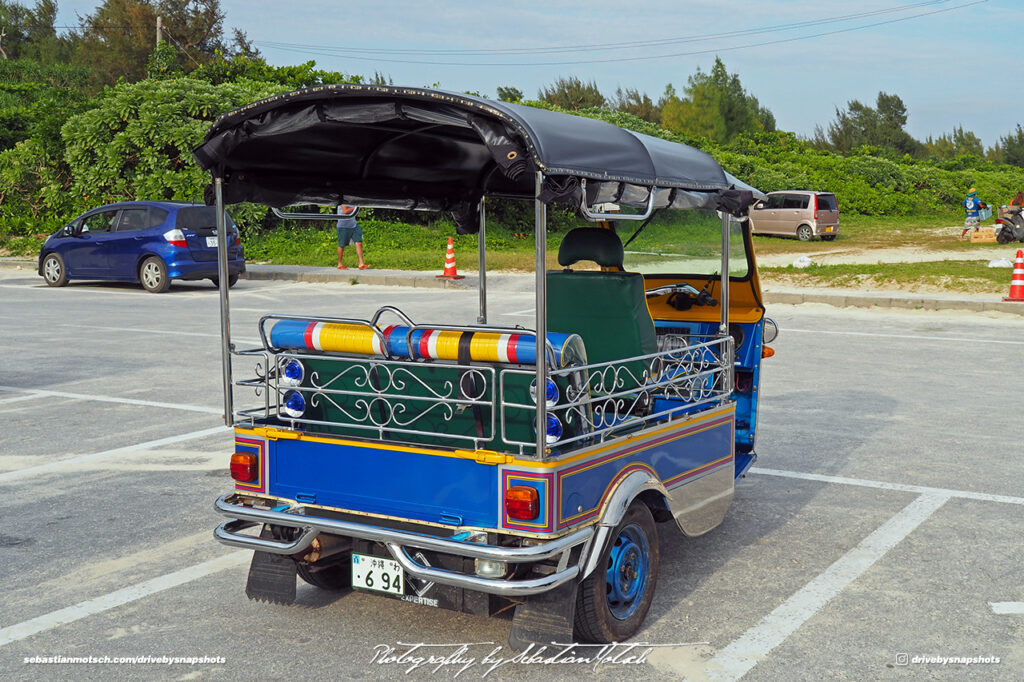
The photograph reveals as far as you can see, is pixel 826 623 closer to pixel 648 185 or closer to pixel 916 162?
pixel 648 185

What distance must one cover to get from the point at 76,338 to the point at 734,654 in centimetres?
1108

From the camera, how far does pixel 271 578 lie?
4516mm

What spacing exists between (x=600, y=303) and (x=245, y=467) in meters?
1.82

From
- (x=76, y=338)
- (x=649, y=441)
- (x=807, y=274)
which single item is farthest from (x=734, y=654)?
(x=807, y=274)

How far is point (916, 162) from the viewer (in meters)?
48.7

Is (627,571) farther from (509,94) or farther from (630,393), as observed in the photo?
(509,94)

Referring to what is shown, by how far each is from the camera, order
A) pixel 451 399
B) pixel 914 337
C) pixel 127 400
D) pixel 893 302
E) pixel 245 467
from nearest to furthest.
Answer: pixel 451 399 → pixel 245 467 → pixel 127 400 → pixel 914 337 → pixel 893 302

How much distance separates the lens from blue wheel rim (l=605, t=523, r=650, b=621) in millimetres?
4320

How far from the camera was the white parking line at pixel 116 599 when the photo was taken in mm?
4434

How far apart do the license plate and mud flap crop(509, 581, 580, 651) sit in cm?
47

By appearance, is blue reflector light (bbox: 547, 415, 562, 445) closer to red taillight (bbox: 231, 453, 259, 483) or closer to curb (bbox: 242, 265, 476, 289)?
red taillight (bbox: 231, 453, 259, 483)

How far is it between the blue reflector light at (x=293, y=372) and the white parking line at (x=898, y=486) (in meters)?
3.56

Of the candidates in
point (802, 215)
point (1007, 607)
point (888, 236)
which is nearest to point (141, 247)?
point (1007, 607)

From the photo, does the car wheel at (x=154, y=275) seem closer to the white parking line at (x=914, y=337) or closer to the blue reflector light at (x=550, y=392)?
the white parking line at (x=914, y=337)
